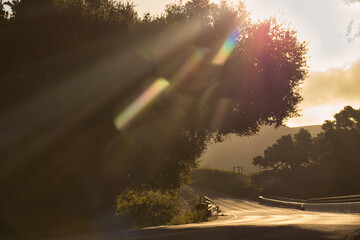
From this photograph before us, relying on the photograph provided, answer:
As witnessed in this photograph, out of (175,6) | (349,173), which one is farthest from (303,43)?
(349,173)

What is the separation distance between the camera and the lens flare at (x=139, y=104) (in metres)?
18.8

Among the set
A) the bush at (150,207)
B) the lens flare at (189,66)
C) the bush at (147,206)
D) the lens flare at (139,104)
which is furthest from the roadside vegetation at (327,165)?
the lens flare at (139,104)

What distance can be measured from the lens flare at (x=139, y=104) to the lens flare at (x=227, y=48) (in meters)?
4.12

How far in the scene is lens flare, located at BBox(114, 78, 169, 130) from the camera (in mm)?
18797

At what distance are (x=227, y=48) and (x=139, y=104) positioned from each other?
288 inches

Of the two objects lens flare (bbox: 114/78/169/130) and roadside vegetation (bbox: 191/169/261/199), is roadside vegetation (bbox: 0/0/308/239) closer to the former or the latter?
lens flare (bbox: 114/78/169/130)

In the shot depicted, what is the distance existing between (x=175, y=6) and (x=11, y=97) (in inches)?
535

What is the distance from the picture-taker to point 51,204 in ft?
54.2

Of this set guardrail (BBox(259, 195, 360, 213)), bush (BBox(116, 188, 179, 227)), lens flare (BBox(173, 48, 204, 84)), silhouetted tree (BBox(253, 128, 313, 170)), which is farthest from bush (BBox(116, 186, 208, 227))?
silhouetted tree (BBox(253, 128, 313, 170))

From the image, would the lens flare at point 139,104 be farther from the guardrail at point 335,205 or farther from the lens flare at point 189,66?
the guardrail at point 335,205

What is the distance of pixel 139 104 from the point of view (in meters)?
19.4

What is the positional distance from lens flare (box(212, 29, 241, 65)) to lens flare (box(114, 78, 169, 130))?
162 inches

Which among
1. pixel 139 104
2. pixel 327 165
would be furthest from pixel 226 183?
pixel 139 104

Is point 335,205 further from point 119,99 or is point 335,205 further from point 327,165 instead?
point 327,165
